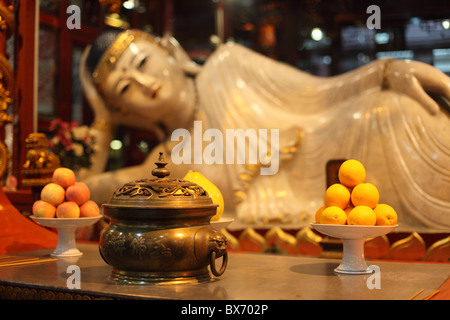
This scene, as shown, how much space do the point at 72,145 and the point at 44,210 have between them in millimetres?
2056

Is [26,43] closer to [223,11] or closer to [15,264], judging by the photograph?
[15,264]

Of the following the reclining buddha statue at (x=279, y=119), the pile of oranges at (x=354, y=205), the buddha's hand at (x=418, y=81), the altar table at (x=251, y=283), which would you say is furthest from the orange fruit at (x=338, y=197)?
the buddha's hand at (x=418, y=81)

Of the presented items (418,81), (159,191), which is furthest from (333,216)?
(418,81)

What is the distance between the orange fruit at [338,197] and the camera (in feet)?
3.67

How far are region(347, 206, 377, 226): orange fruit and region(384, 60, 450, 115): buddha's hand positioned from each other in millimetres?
1548

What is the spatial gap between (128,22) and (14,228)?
10.4 ft

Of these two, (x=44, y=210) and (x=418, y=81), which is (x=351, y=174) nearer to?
(x=44, y=210)

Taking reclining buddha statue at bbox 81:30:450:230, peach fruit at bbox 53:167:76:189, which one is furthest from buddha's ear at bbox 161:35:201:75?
peach fruit at bbox 53:167:76:189

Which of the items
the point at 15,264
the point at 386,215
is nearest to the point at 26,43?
the point at 15,264

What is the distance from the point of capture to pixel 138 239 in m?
0.94

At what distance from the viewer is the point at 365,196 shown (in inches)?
43.3

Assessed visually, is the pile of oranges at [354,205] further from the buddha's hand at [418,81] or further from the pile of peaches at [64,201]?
the buddha's hand at [418,81]

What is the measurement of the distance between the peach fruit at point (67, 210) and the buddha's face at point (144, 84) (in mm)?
2029

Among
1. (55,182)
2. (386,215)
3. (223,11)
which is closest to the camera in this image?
(386,215)
